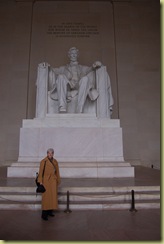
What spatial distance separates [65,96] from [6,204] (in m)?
3.27

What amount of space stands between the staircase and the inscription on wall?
704 centimetres

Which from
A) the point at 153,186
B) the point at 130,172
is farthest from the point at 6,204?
the point at 130,172

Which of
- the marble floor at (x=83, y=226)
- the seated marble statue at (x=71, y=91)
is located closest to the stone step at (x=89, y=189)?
the marble floor at (x=83, y=226)

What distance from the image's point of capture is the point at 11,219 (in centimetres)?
319

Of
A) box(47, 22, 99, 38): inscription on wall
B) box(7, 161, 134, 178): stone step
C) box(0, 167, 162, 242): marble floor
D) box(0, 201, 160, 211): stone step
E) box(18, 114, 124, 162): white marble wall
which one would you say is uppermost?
box(47, 22, 99, 38): inscription on wall

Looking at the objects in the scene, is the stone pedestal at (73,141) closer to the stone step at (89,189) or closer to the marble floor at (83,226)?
the stone step at (89,189)

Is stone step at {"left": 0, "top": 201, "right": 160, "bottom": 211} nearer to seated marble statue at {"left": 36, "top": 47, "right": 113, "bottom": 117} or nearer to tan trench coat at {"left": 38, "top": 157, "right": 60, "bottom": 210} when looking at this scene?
tan trench coat at {"left": 38, "top": 157, "right": 60, "bottom": 210}

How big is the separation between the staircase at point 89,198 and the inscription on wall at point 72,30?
7038 millimetres

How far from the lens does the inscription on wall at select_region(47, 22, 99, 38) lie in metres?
9.44

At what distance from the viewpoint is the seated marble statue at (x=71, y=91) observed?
620 cm

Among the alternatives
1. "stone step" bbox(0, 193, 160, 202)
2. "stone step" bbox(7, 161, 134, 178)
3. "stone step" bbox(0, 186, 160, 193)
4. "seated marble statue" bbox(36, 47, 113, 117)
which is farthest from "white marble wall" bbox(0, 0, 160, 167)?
"stone step" bbox(0, 193, 160, 202)

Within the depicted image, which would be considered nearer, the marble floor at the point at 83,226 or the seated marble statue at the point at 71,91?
the marble floor at the point at 83,226

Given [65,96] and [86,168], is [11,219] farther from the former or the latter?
[65,96]

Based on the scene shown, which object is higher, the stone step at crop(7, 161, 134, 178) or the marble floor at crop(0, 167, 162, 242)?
the stone step at crop(7, 161, 134, 178)
